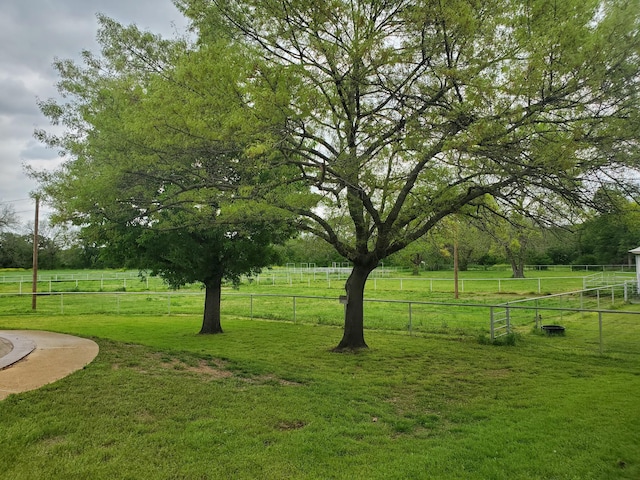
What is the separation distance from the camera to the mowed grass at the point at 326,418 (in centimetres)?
399

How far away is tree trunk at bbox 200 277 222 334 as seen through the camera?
45.4ft

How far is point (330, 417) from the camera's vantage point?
5.46m

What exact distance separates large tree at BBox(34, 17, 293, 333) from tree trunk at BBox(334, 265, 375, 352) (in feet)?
7.56

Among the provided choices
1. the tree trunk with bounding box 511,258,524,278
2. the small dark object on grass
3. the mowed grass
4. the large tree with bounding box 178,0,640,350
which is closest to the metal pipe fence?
the small dark object on grass

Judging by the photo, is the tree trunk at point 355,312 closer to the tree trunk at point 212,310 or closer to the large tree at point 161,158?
the large tree at point 161,158

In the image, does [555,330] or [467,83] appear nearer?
[467,83]

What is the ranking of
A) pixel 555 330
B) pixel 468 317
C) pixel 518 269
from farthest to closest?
pixel 518 269 < pixel 468 317 < pixel 555 330

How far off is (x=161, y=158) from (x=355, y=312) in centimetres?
577

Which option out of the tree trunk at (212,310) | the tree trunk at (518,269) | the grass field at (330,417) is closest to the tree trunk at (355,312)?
the grass field at (330,417)

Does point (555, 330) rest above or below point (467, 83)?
below

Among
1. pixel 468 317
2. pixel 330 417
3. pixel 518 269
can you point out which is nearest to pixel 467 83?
pixel 330 417

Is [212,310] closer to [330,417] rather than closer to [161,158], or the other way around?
[161,158]

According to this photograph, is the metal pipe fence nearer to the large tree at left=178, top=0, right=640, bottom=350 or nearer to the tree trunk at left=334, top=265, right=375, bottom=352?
the tree trunk at left=334, top=265, right=375, bottom=352

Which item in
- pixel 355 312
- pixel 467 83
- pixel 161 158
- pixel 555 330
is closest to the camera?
pixel 467 83
